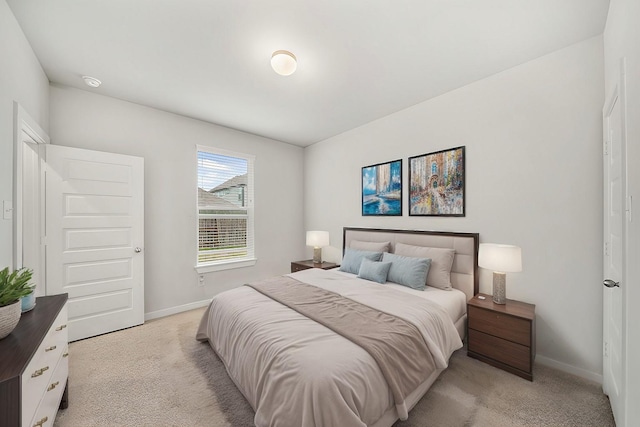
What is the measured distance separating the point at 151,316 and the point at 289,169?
10.1 ft

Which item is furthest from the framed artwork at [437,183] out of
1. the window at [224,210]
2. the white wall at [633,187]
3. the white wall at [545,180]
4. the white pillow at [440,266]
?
the window at [224,210]

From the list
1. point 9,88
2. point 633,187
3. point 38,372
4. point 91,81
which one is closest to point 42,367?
point 38,372

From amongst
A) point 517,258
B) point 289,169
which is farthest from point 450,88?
point 289,169

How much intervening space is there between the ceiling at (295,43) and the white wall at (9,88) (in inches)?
5.0

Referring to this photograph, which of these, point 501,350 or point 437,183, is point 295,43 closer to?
point 437,183

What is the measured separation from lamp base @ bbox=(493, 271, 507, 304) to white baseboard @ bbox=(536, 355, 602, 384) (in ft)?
1.94

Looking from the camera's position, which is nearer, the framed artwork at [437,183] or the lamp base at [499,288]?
the lamp base at [499,288]

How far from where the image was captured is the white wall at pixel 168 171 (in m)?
2.86

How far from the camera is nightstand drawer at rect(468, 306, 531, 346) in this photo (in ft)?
6.57

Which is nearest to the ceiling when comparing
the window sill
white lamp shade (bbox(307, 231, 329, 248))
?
white lamp shade (bbox(307, 231, 329, 248))

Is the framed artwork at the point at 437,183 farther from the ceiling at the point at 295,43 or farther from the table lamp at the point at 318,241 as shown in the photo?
the table lamp at the point at 318,241

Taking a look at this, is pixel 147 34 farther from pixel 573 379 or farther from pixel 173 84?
pixel 573 379

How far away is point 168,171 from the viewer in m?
3.42

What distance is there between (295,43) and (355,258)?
2.44 metres
